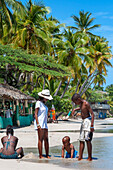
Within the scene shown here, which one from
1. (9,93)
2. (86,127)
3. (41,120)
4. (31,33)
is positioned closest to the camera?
(86,127)

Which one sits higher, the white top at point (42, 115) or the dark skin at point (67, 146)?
the white top at point (42, 115)

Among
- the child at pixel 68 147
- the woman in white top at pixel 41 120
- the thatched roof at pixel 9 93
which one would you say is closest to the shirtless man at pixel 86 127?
the child at pixel 68 147

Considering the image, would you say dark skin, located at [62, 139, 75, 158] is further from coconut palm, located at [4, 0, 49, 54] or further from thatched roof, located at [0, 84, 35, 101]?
coconut palm, located at [4, 0, 49, 54]

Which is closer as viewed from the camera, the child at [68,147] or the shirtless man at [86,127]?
the shirtless man at [86,127]

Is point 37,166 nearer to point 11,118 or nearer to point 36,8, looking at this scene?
point 11,118

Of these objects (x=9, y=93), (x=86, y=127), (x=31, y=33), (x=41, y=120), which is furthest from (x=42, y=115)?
→ (x=31, y=33)

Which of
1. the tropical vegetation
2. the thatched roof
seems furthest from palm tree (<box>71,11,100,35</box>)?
the thatched roof

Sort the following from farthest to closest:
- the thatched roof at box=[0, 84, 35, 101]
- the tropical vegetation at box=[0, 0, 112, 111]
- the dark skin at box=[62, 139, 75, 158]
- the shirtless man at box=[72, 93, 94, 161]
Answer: the tropical vegetation at box=[0, 0, 112, 111], the thatched roof at box=[0, 84, 35, 101], the dark skin at box=[62, 139, 75, 158], the shirtless man at box=[72, 93, 94, 161]

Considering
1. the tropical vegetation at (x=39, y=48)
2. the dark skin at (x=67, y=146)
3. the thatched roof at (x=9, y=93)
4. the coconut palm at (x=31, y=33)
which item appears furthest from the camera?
the coconut palm at (x=31, y=33)

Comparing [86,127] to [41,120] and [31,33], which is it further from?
[31,33]

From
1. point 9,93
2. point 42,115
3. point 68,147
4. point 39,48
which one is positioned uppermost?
point 39,48

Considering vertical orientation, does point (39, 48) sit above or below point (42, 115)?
above

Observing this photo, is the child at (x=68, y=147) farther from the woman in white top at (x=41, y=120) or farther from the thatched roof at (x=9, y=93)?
the thatched roof at (x=9, y=93)

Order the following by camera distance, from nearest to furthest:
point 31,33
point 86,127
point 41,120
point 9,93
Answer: point 86,127, point 41,120, point 9,93, point 31,33
